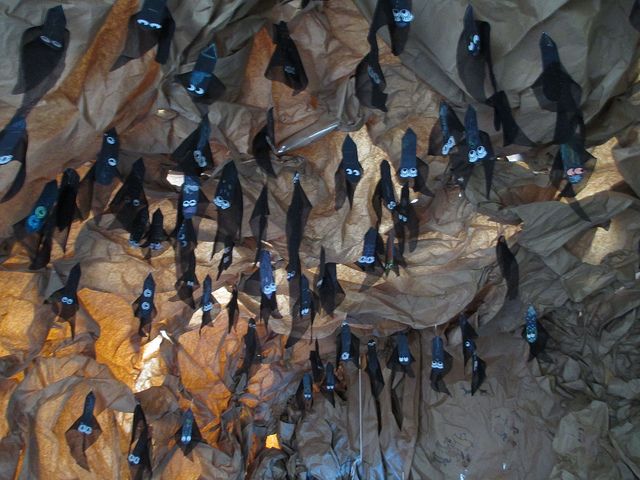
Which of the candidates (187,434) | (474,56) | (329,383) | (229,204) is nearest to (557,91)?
(474,56)

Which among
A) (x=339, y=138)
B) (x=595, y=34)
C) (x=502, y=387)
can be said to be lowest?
(x=502, y=387)

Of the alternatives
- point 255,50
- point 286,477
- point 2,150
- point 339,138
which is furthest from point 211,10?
point 286,477

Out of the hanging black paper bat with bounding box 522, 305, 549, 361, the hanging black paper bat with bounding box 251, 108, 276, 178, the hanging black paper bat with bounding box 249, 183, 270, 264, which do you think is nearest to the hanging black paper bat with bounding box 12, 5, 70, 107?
the hanging black paper bat with bounding box 251, 108, 276, 178

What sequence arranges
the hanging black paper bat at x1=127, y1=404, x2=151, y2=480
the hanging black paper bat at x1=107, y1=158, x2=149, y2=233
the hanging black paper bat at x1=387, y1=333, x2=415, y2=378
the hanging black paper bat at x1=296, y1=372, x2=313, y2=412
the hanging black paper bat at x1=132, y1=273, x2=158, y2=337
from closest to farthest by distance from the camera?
1. the hanging black paper bat at x1=107, y1=158, x2=149, y2=233
2. the hanging black paper bat at x1=132, y1=273, x2=158, y2=337
3. the hanging black paper bat at x1=127, y1=404, x2=151, y2=480
4. the hanging black paper bat at x1=387, y1=333, x2=415, y2=378
5. the hanging black paper bat at x1=296, y1=372, x2=313, y2=412

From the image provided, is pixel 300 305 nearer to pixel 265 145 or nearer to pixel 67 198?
pixel 265 145

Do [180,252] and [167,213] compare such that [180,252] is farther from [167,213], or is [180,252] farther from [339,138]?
[339,138]

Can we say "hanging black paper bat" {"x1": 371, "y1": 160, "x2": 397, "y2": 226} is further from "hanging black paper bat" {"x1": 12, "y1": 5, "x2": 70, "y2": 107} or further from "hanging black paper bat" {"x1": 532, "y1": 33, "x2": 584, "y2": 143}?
"hanging black paper bat" {"x1": 12, "y1": 5, "x2": 70, "y2": 107}
